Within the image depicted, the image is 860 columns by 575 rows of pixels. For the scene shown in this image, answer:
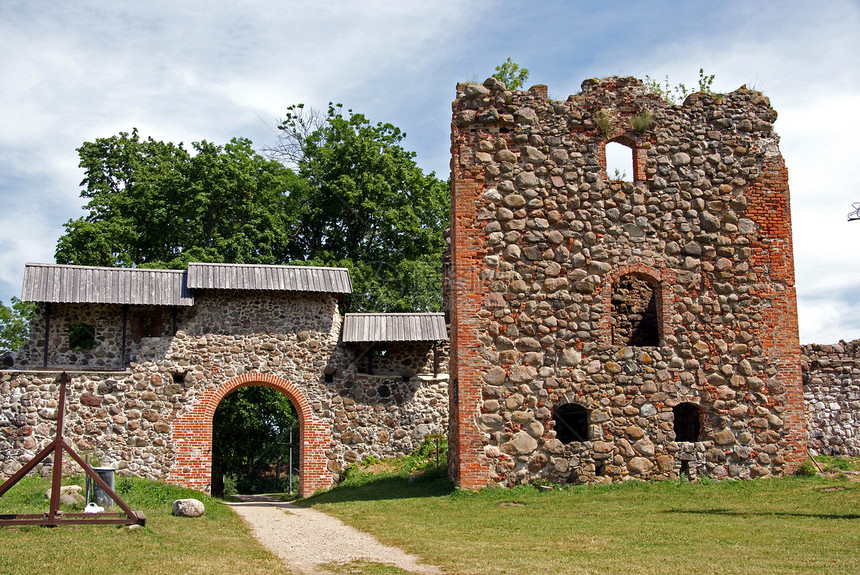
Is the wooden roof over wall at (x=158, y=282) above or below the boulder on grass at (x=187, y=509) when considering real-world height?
above

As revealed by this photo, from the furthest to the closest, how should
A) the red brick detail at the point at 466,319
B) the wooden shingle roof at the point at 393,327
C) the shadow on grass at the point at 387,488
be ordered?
1. the wooden shingle roof at the point at 393,327
2. the shadow on grass at the point at 387,488
3. the red brick detail at the point at 466,319

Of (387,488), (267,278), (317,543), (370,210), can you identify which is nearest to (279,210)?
(370,210)

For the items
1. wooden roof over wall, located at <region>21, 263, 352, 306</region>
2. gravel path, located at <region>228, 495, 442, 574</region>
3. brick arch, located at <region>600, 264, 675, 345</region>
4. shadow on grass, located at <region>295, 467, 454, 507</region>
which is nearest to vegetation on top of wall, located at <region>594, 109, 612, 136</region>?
brick arch, located at <region>600, 264, 675, 345</region>

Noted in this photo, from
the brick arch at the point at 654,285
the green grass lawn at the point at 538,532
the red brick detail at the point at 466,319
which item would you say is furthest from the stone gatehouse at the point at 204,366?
the brick arch at the point at 654,285

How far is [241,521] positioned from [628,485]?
643cm

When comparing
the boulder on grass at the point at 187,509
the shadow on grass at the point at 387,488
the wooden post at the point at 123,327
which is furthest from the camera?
the wooden post at the point at 123,327

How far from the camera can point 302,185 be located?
31.4 metres

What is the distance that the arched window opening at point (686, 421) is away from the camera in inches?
586

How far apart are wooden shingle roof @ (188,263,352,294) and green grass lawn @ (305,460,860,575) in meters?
5.41

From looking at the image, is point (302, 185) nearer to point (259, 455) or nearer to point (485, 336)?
point (259, 455)

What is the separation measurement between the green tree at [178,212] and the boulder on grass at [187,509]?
566 inches

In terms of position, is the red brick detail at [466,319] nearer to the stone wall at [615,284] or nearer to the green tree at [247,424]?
the stone wall at [615,284]

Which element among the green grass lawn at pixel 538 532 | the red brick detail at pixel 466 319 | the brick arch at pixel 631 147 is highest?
the brick arch at pixel 631 147

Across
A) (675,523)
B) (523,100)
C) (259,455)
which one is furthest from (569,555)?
(259,455)
